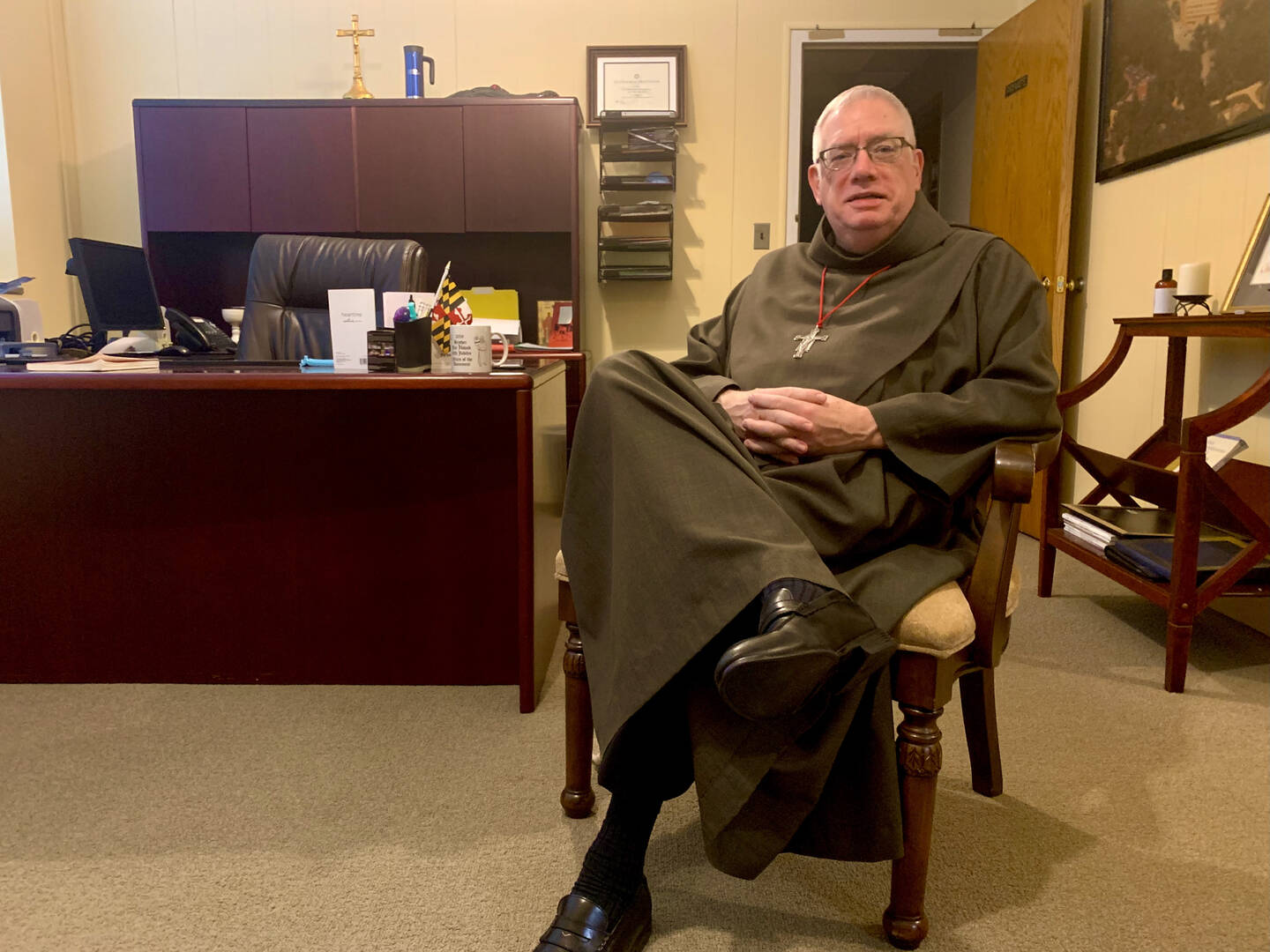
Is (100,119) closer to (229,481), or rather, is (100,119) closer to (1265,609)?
(229,481)

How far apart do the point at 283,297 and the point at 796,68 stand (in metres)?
2.55

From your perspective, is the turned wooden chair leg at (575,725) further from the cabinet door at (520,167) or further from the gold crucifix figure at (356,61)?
the gold crucifix figure at (356,61)

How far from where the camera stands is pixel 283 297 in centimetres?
285

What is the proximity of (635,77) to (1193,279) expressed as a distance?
8.23ft

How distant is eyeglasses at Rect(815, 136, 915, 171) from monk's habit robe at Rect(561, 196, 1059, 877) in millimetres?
99

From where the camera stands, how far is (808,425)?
141cm

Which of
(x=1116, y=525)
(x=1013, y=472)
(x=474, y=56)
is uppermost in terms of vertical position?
(x=474, y=56)

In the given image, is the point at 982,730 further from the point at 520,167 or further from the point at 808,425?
the point at 520,167

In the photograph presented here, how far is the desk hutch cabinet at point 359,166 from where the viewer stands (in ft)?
12.5

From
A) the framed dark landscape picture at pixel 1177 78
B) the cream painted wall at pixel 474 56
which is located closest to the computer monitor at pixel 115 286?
the cream painted wall at pixel 474 56

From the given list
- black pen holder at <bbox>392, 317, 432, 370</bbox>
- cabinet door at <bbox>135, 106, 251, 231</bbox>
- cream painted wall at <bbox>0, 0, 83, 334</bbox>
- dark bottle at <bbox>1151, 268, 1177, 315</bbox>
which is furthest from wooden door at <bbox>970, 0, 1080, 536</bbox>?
cream painted wall at <bbox>0, 0, 83, 334</bbox>

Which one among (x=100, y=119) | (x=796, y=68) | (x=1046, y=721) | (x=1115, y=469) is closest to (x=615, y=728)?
(x=1046, y=721)

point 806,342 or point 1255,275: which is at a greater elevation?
point 1255,275

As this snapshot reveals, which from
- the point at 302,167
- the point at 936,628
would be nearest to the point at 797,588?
the point at 936,628
